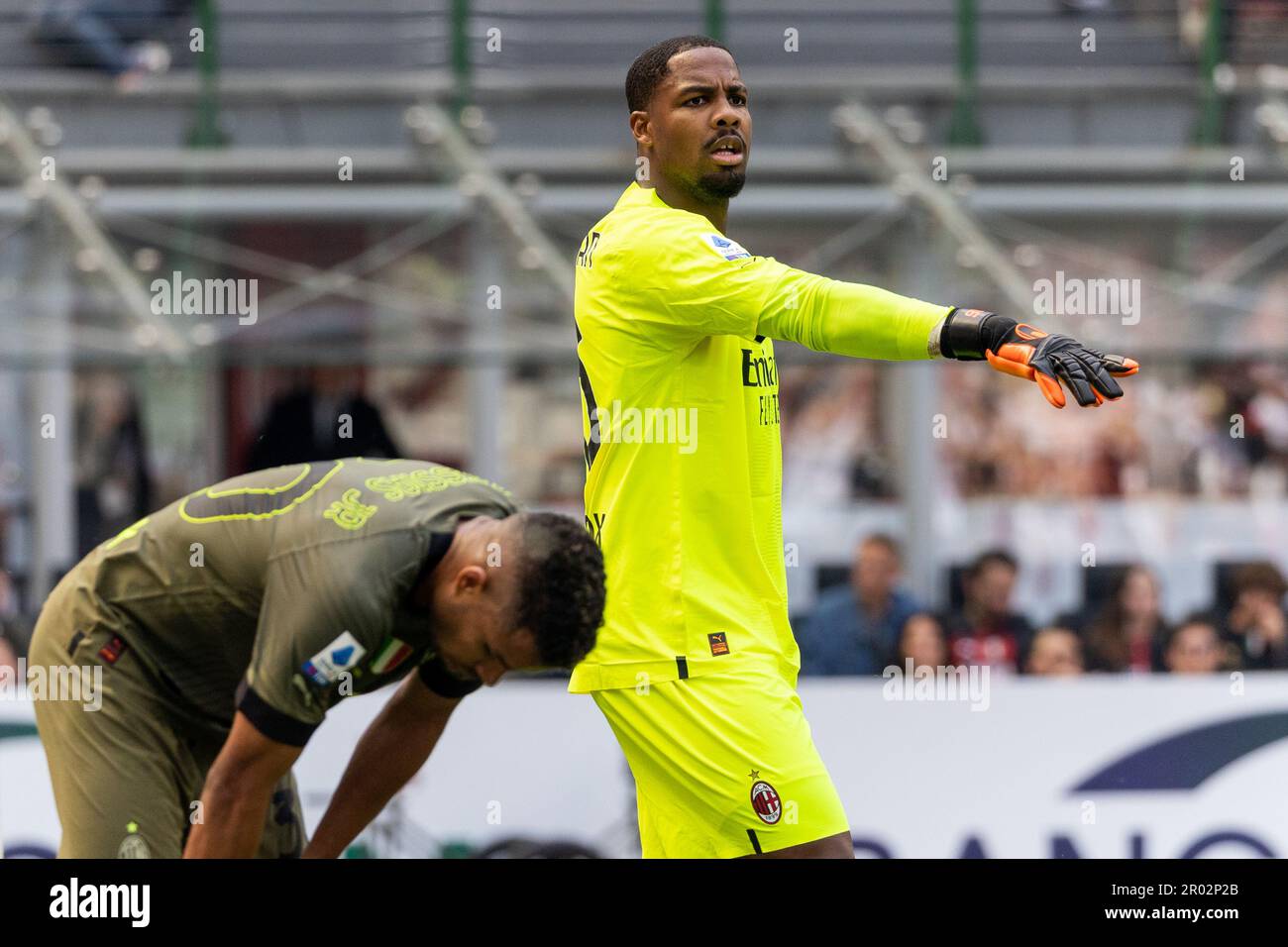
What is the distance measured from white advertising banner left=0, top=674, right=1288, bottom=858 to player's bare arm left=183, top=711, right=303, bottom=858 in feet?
8.84

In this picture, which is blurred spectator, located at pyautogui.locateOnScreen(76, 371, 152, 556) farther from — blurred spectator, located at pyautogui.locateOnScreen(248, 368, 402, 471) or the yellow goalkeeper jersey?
the yellow goalkeeper jersey

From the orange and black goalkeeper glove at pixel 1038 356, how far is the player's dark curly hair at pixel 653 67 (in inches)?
39.9

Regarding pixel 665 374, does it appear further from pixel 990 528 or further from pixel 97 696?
pixel 990 528

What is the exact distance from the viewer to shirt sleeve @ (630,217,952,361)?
11.7 feet

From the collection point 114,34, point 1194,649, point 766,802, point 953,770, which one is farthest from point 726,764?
point 114,34

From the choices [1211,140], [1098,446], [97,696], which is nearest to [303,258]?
[1098,446]

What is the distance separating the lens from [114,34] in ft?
30.3

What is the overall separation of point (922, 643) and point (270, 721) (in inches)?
161

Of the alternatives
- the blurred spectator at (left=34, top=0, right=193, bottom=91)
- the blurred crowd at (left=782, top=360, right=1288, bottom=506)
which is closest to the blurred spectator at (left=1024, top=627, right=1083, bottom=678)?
the blurred crowd at (left=782, top=360, right=1288, bottom=506)

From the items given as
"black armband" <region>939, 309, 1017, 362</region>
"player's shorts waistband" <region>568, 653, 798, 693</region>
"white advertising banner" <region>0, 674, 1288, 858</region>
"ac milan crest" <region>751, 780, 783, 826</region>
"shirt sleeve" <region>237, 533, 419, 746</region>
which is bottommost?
"white advertising banner" <region>0, 674, 1288, 858</region>

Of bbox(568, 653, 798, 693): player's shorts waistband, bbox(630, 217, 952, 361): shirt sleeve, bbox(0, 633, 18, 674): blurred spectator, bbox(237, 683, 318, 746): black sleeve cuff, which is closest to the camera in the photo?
bbox(237, 683, 318, 746): black sleeve cuff

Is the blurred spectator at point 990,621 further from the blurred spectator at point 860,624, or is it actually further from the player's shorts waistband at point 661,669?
the player's shorts waistband at point 661,669

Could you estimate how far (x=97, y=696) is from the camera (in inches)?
143
